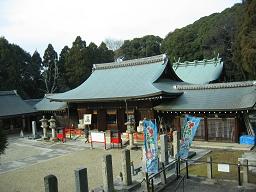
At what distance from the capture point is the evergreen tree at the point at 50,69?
49.0 m

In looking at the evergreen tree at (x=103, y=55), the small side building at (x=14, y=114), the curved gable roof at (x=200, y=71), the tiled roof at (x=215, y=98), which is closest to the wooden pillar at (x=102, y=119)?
the tiled roof at (x=215, y=98)

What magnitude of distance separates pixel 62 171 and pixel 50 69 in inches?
1494

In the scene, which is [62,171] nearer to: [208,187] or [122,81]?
[208,187]

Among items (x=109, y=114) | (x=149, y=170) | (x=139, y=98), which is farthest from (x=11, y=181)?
(x=109, y=114)

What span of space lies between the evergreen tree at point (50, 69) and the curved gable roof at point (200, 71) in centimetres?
2011

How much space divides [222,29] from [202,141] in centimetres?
3512

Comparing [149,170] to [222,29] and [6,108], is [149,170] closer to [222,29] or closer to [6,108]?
[6,108]

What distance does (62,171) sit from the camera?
15586 mm

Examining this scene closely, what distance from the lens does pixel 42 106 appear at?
32.8 metres

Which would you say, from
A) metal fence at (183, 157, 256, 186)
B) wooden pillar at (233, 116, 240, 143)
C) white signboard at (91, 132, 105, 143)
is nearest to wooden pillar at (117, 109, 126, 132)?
white signboard at (91, 132, 105, 143)

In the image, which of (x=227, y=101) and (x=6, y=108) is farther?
(x=6, y=108)

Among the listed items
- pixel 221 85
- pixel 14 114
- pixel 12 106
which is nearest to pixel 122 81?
pixel 221 85

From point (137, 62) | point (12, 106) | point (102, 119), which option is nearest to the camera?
point (102, 119)

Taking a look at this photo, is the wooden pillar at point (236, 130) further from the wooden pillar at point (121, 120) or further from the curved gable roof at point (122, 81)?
the wooden pillar at point (121, 120)
